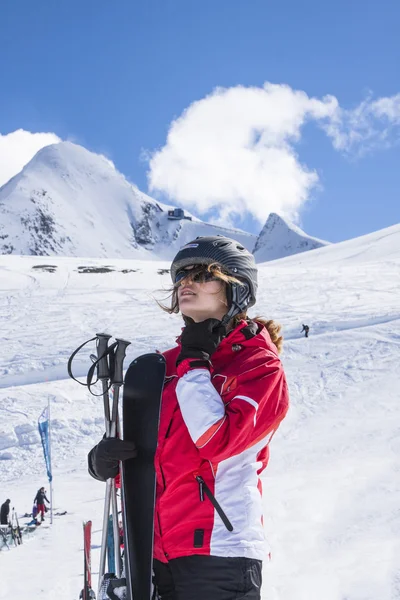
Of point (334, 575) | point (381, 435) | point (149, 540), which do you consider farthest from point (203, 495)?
point (381, 435)

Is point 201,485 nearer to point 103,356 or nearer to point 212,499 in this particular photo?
point 212,499

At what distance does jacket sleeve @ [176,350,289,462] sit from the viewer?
2076 millimetres

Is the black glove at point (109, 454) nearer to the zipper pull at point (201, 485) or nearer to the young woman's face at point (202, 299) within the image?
the zipper pull at point (201, 485)

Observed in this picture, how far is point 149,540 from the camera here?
2238mm

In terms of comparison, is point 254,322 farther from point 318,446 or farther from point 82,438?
point 82,438

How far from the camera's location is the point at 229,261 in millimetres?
2609

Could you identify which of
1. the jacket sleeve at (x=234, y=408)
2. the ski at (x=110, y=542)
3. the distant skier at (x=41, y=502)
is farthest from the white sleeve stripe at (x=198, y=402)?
the distant skier at (x=41, y=502)

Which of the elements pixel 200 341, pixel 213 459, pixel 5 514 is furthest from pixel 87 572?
pixel 5 514

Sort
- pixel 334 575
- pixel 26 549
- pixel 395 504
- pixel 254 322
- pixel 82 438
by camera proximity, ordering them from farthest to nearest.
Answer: pixel 82 438 < pixel 26 549 < pixel 395 504 < pixel 334 575 < pixel 254 322

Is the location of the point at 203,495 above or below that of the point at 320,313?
below

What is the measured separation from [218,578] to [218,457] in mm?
473

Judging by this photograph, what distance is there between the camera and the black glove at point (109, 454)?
89.8 inches

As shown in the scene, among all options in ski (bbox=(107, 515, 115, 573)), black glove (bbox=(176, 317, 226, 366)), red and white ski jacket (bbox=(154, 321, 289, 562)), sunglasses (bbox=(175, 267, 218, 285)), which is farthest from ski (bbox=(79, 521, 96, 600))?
sunglasses (bbox=(175, 267, 218, 285))

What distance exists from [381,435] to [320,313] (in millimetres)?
17205
